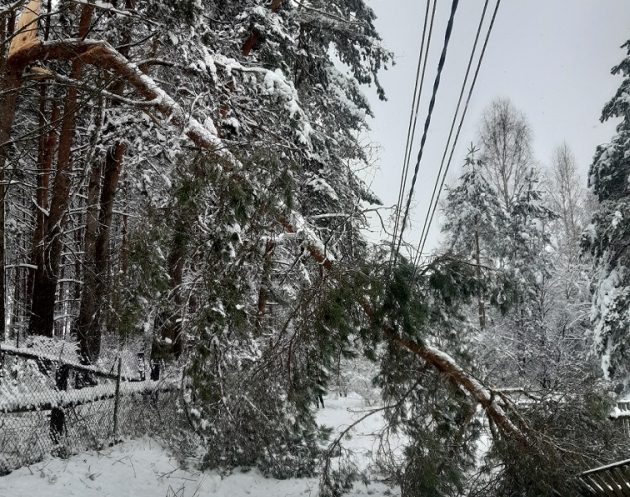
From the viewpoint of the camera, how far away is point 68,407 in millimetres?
6387

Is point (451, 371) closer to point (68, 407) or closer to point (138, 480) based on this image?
point (138, 480)

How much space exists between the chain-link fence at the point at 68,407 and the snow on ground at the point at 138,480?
232mm

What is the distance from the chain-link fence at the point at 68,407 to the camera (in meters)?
5.50

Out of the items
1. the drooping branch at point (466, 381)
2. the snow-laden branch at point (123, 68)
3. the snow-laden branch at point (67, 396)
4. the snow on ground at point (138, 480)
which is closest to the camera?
the snow-laden branch at point (123, 68)

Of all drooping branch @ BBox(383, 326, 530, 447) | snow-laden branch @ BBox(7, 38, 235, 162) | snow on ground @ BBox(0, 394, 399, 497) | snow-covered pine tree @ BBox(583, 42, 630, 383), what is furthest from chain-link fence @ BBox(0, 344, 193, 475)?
snow-covered pine tree @ BBox(583, 42, 630, 383)

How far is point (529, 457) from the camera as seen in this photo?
182 inches

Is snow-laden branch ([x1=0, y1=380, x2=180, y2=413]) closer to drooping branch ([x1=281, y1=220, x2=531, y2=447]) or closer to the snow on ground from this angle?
the snow on ground

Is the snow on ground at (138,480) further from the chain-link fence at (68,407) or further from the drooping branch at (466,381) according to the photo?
the drooping branch at (466,381)

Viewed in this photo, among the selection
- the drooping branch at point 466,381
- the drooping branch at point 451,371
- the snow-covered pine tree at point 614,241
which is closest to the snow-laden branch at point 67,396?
the drooping branch at point 451,371

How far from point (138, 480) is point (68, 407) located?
4.41 ft

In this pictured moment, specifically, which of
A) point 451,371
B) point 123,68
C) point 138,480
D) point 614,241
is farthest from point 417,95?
point 614,241

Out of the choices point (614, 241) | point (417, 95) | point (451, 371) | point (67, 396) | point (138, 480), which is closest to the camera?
point (417, 95)

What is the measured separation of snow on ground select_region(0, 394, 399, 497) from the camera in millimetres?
5117

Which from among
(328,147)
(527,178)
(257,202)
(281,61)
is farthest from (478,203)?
(257,202)
